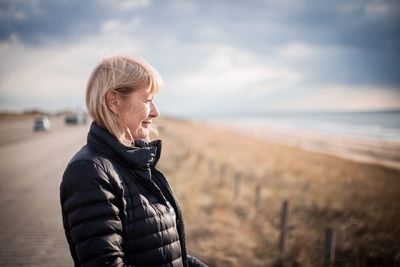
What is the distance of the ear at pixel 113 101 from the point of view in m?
1.42

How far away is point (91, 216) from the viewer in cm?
118

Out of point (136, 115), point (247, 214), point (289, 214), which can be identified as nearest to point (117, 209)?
point (136, 115)

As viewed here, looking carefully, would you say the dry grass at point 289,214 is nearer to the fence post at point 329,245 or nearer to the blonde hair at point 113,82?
the fence post at point 329,245

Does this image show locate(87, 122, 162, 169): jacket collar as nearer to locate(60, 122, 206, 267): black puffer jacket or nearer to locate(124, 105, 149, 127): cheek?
locate(60, 122, 206, 267): black puffer jacket

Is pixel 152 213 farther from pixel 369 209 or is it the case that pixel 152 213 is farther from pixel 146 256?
pixel 369 209

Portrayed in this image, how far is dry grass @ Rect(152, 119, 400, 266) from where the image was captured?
611 centimetres

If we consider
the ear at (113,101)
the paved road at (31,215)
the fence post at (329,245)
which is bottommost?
the fence post at (329,245)

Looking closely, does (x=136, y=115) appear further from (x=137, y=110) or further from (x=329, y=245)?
(x=329, y=245)

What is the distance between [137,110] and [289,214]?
8.76m

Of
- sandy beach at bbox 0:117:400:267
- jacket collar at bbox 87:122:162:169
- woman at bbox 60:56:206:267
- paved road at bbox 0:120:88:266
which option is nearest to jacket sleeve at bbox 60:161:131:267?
woman at bbox 60:56:206:267

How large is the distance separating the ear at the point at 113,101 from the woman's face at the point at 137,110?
0.02 meters

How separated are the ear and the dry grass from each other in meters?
1.23

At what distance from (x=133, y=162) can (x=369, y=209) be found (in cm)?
1064

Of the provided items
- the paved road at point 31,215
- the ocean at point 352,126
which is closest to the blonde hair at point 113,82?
the paved road at point 31,215
